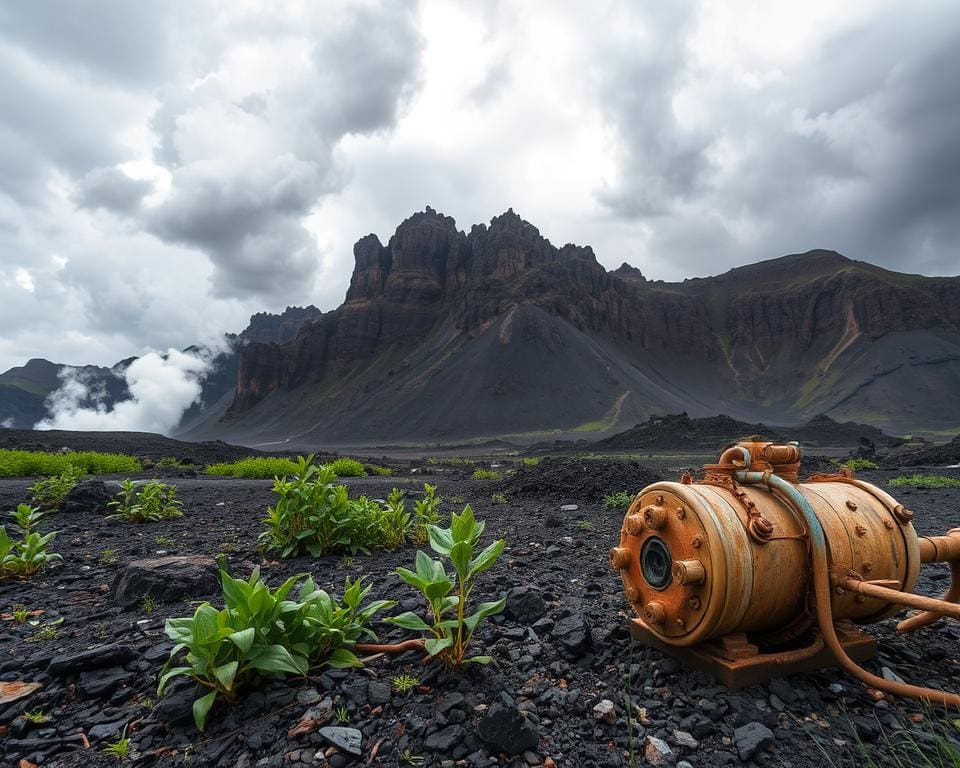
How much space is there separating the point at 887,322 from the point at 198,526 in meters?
128

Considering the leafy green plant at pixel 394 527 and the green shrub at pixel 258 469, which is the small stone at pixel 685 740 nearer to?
the leafy green plant at pixel 394 527

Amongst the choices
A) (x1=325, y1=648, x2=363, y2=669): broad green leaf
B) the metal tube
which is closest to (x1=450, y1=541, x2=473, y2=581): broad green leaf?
(x1=325, y1=648, x2=363, y2=669): broad green leaf

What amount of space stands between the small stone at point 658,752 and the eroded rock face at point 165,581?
338 cm

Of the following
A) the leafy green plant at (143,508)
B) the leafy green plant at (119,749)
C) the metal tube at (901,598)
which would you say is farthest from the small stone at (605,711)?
the leafy green plant at (143,508)

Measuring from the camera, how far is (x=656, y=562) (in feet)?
9.85

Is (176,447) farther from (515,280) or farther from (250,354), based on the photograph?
(250,354)

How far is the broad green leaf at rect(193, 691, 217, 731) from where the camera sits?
88.8 inches

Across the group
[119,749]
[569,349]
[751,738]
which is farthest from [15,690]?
[569,349]

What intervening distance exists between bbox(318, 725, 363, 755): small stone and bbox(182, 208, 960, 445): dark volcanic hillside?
7126 cm

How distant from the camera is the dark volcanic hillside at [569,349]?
83688mm

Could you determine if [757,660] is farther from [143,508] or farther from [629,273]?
[629,273]

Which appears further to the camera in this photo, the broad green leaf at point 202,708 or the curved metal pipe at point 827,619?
the curved metal pipe at point 827,619

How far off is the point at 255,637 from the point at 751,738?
2337 mm

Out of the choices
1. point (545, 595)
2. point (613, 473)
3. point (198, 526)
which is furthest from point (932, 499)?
point (198, 526)
